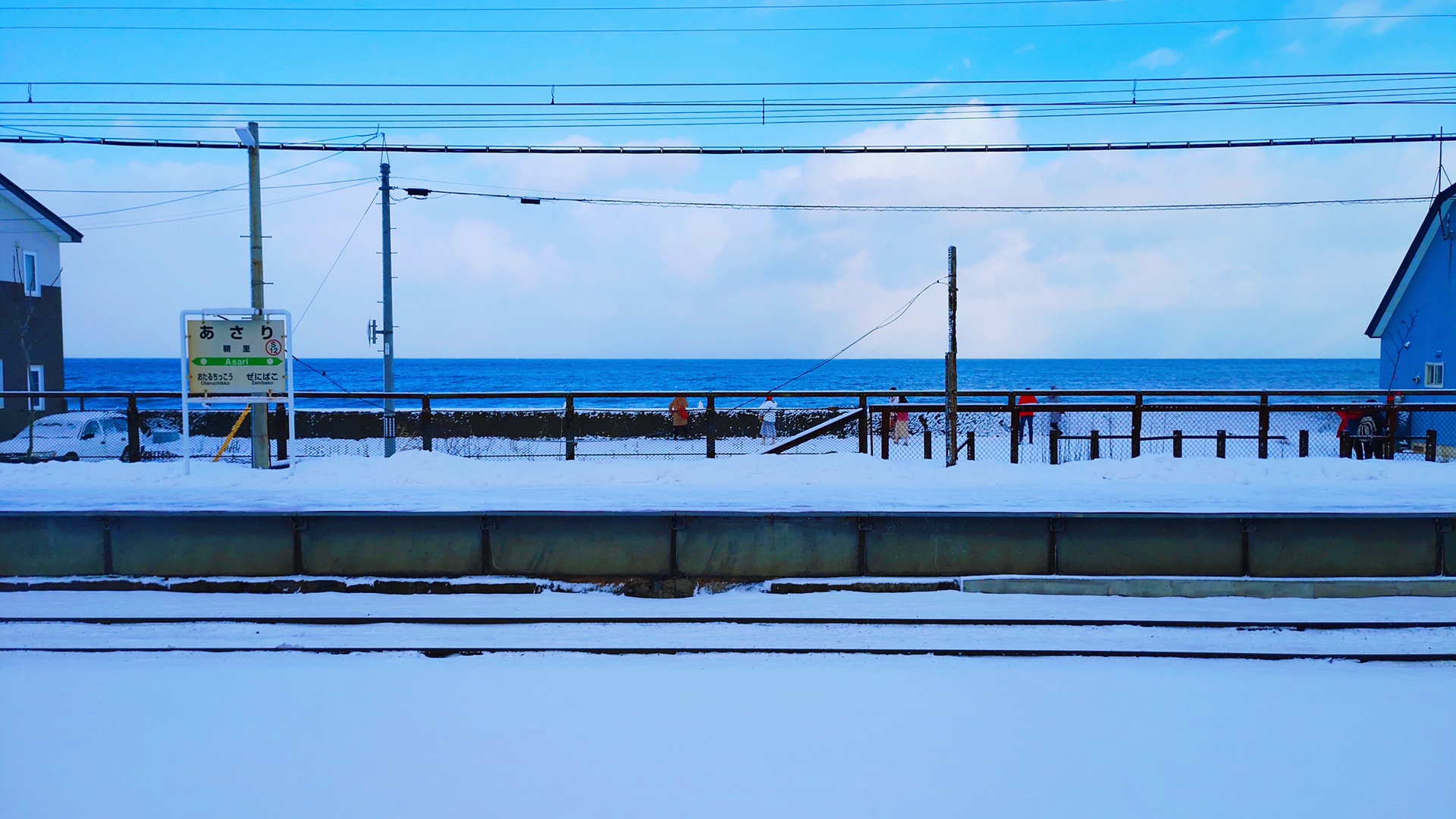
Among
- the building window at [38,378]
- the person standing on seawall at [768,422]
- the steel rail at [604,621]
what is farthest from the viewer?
the building window at [38,378]

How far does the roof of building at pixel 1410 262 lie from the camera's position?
20531mm

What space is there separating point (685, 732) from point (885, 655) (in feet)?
7.71

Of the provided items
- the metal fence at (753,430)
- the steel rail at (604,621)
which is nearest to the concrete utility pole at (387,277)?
the metal fence at (753,430)

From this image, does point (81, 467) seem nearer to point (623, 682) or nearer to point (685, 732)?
point (623, 682)

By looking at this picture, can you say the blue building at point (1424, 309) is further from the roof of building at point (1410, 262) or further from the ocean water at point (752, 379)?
the ocean water at point (752, 379)

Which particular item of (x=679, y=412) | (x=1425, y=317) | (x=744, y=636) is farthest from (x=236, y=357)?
(x=1425, y=317)

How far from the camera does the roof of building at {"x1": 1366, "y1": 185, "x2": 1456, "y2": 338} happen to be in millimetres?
20531

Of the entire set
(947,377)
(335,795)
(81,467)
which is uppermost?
(947,377)

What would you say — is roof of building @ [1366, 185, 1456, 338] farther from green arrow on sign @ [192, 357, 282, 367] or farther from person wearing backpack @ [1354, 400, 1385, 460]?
green arrow on sign @ [192, 357, 282, 367]

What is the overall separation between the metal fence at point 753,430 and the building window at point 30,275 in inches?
146

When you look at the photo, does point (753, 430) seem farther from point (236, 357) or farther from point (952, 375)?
point (236, 357)

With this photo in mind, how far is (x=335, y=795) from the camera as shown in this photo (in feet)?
16.8

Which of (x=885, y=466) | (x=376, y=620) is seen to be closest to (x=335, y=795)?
(x=376, y=620)

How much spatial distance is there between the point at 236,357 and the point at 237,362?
92mm
